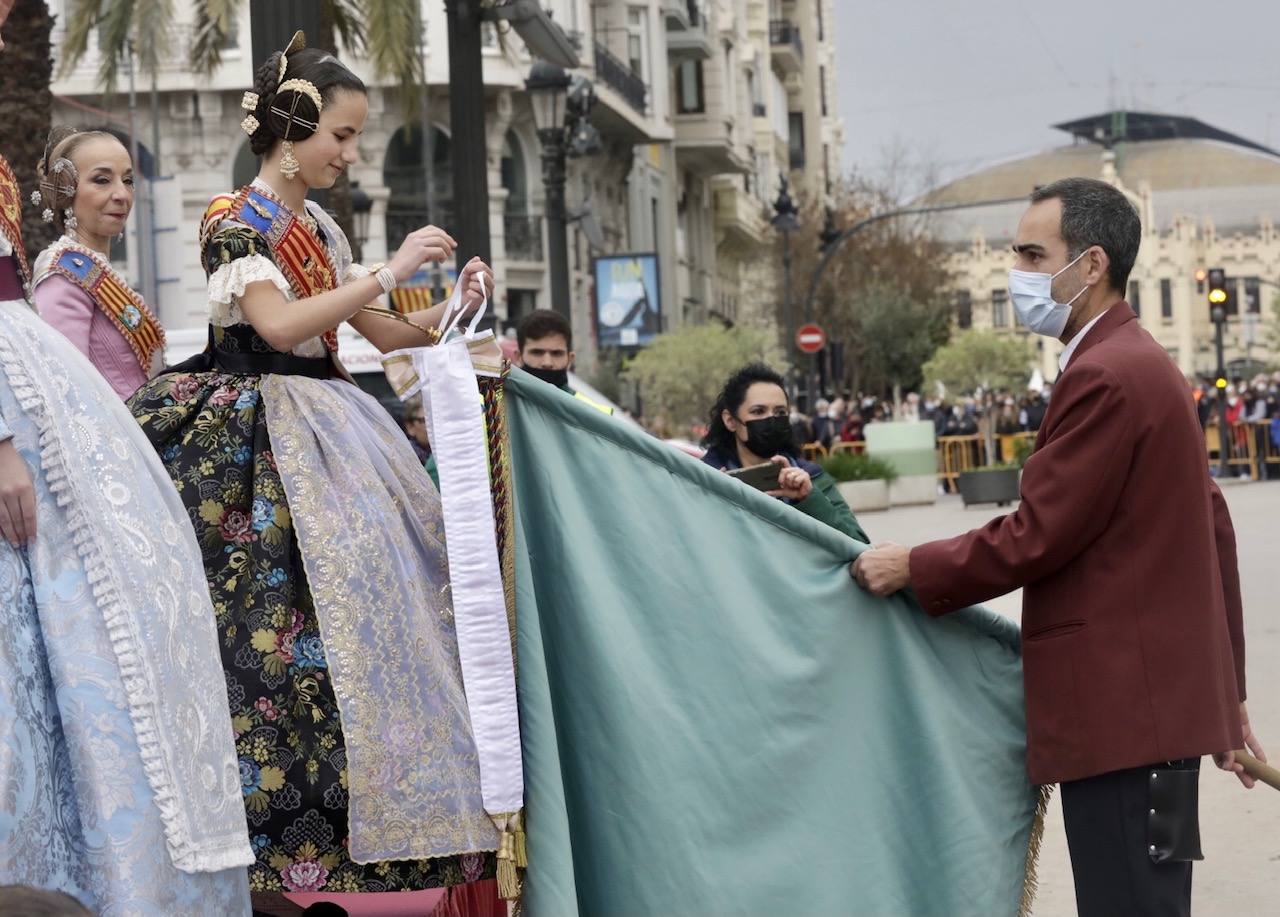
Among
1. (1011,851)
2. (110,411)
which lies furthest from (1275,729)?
(110,411)

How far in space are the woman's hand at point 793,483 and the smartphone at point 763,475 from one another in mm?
15

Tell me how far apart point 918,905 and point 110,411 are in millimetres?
2011

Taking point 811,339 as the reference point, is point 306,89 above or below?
below

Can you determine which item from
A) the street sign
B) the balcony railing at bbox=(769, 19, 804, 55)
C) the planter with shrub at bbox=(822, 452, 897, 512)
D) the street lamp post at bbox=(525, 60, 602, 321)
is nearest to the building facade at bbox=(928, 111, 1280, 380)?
the balcony railing at bbox=(769, 19, 804, 55)

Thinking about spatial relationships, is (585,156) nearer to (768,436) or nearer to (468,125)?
(468,125)

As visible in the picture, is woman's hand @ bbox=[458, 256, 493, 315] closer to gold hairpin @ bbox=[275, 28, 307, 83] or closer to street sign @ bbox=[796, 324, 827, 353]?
gold hairpin @ bbox=[275, 28, 307, 83]

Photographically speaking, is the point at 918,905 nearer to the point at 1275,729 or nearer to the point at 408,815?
the point at 408,815

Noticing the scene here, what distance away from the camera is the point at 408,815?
13.9 ft

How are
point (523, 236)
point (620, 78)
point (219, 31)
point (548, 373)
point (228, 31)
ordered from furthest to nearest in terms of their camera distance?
point (620, 78) < point (523, 236) < point (228, 31) < point (219, 31) < point (548, 373)

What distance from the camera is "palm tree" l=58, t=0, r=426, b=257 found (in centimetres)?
1924

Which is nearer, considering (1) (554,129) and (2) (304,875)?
(2) (304,875)

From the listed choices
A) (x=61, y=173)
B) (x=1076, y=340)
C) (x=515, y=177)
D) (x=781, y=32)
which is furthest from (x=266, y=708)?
(x=781, y=32)

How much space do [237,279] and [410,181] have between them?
35.7 meters

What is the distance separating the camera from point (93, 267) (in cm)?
514
